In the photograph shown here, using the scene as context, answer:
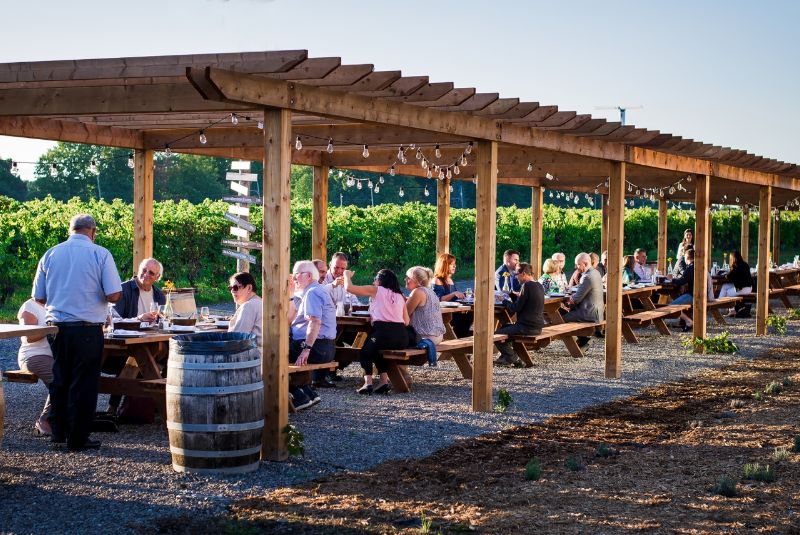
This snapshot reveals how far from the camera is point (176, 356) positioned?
6.68 metres

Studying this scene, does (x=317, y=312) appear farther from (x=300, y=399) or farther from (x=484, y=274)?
(x=484, y=274)

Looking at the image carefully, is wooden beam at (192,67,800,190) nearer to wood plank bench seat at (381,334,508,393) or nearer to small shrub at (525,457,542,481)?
wood plank bench seat at (381,334,508,393)

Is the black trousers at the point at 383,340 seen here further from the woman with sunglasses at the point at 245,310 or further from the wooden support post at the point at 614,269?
the wooden support post at the point at 614,269

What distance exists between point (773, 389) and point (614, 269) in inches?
82.0

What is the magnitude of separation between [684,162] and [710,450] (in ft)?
22.7

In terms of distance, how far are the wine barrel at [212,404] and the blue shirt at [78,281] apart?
2.74 ft

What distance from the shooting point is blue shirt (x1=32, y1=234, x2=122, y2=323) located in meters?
7.23

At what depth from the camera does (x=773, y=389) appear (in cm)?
1091

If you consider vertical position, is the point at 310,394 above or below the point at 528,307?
below

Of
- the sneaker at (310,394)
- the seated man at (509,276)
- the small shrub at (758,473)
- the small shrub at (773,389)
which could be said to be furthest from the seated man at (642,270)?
the small shrub at (758,473)

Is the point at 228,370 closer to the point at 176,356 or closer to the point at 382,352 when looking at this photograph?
the point at 176,356

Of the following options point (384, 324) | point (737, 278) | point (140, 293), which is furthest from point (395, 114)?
point (737, 278)

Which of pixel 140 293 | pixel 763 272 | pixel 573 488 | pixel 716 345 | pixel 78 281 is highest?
pixel 763 272

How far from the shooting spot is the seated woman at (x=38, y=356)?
779 cm
